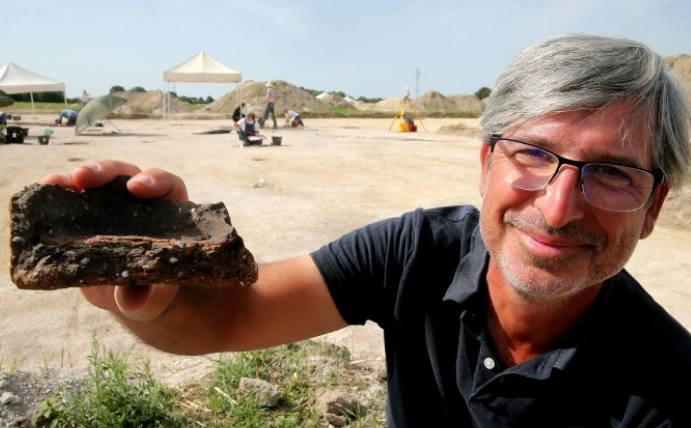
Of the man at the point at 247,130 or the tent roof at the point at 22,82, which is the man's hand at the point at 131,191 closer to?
the man at the point at 247,130

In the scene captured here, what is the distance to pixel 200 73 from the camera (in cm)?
2245

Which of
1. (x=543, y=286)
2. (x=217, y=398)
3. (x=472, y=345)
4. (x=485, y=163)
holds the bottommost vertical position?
(x=217, y=398)

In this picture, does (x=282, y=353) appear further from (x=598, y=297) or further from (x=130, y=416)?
(x=598, y=297)

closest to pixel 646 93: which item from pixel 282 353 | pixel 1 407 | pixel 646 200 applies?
pixel 646 200

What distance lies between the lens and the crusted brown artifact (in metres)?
1.53

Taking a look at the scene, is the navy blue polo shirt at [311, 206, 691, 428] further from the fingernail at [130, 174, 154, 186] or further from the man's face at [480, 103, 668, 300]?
the fingernail at [130, 174, 154, 186]

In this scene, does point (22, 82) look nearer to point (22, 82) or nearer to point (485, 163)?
point (22, 82)

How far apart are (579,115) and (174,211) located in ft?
4.43

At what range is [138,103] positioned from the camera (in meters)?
50.1

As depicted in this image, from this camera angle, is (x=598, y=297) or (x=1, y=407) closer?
(x=598, y=297)

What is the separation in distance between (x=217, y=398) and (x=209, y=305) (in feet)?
3.58

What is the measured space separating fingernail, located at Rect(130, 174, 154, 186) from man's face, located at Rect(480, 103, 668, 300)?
1206 mm

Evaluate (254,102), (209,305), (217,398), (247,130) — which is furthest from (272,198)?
(254,102)

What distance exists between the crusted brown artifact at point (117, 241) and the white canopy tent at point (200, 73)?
71.3ft
